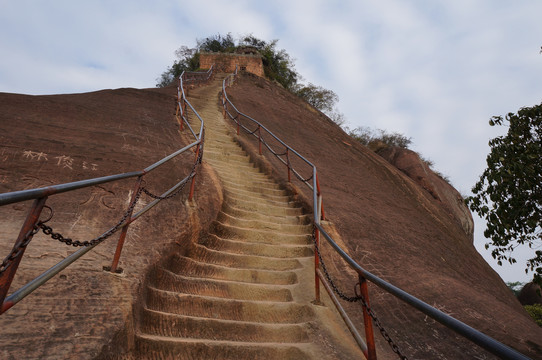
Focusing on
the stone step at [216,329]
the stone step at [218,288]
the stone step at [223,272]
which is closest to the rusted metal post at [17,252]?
the stone step at [216,329]

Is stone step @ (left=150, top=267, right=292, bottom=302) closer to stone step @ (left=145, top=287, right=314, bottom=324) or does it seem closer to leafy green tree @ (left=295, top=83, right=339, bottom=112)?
stone step @ (left=145, top=287, right=314, bottom=324)

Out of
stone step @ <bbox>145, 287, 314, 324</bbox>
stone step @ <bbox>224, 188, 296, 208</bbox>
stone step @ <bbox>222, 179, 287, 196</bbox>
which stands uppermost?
stone step @ <bbox>222, 179, 287, 196</bbox>

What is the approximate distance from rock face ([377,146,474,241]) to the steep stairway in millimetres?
12551

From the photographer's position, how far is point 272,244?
481cm

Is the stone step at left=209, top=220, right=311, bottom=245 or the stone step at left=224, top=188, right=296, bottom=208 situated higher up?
the stone step at left=224, top=188, right=296, bottom=208

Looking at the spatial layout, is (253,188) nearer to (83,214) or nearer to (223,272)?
(223,272)

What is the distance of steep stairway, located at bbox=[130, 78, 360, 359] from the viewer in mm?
2734

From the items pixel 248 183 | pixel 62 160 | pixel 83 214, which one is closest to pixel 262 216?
pixel 248 183

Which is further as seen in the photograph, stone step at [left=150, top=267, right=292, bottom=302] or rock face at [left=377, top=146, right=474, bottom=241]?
rock face at [left=377, top=146, right=474, bottom=241]

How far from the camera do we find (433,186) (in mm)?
16203

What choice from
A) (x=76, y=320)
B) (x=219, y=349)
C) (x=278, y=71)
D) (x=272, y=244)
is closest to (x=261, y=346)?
(x=219, y=349)

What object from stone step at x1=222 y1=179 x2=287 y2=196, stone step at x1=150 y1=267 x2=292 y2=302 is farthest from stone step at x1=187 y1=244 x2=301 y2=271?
stone step at x1=222 y1=179 x2=287 y2=196

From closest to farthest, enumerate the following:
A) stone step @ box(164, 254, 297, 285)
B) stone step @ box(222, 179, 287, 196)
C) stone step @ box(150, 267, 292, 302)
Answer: stone step @ box(150, 267, 292, 302) < stone step @ box(164, 254, 297, 285) < stone step @ box(222, 179, 287, 196)

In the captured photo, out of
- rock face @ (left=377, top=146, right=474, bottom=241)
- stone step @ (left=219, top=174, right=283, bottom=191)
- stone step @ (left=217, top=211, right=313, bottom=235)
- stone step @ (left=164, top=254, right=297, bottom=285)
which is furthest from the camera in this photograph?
rock face @ (left=377, top=146, right=474, bottom=241)
